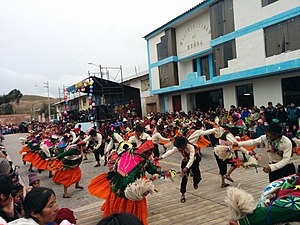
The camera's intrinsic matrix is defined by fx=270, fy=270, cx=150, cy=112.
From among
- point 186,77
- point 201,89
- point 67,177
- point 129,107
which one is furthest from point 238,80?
point 67,177

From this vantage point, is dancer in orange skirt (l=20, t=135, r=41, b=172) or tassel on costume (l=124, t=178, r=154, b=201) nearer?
tassel on costume (l=124, t=178, r=154, b=201)

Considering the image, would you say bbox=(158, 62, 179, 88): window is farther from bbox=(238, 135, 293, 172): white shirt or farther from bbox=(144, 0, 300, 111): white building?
bbox=(238, 135, 293, 172): white shirt

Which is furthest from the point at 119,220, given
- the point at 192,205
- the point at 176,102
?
the point at 176,102

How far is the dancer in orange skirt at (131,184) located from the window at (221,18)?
14.8 metres

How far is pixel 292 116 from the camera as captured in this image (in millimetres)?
10539

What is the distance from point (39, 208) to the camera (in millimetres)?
2145

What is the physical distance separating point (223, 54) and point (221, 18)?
2.28m

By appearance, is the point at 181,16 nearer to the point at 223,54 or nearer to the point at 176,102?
the point at 223,54

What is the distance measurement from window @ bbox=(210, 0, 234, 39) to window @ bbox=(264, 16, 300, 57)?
281 cm

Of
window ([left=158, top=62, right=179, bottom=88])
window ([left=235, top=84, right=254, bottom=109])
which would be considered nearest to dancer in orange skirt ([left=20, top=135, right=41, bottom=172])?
window ([left=235, top=84, right=254, bottom=109])

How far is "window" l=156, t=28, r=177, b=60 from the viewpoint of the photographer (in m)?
22.4

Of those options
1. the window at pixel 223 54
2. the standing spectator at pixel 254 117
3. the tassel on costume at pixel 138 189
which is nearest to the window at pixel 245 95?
the window at pixel 223 54

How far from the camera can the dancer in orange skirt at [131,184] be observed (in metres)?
3.57

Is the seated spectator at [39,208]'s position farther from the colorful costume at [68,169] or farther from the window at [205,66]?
the window at [205,66]
